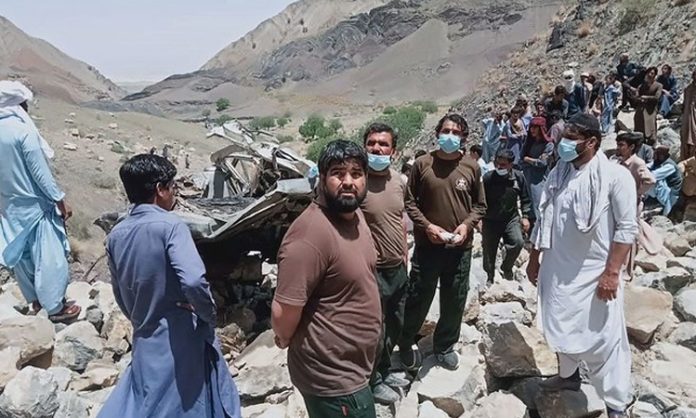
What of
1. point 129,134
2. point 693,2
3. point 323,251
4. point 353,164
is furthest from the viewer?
point 129,134

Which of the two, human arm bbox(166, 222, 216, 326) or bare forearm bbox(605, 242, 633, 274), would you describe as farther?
bare forearm bbox(605, 242, 633, 274)

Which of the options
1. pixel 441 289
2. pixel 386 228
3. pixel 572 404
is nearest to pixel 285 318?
pixel 386 228

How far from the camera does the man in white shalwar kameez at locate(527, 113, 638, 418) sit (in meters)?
2.72

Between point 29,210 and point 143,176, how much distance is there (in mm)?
2198

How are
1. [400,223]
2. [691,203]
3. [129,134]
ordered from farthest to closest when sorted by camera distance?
[129,134] < [691,203] < [400,223]

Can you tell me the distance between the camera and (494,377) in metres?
3.39

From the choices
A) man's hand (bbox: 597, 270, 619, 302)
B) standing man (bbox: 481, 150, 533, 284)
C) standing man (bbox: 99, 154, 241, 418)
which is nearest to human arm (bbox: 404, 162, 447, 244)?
man's hand (bbox: 597, 270, 619, 302)

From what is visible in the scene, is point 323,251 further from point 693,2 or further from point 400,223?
point 693,2

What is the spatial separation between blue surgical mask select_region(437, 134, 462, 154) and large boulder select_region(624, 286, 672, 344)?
1.61m

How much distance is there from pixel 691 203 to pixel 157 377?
6.63 m

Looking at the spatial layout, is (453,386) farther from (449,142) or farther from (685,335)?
(685,335)

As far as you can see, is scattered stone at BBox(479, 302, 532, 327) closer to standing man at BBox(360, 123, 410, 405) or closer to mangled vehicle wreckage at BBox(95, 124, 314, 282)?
standing man at BBox(360, 123, 410, 405)

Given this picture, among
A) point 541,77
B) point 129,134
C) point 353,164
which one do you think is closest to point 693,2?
point 541,77

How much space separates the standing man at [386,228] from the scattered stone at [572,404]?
2.38ft
